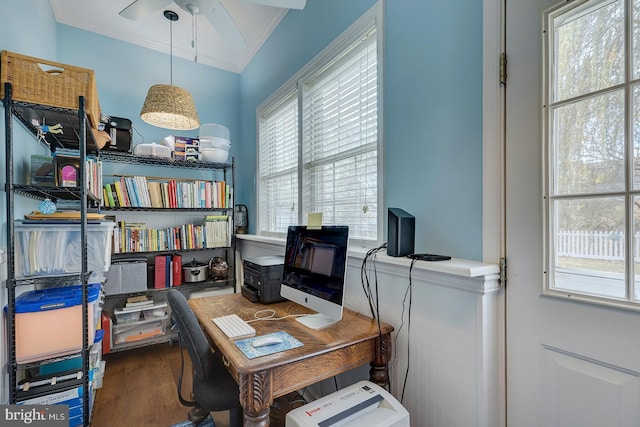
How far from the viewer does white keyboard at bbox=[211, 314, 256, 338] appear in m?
1.29

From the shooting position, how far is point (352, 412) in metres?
1.02

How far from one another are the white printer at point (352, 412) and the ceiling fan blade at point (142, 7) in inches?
94.5

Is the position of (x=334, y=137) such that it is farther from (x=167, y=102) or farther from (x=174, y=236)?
(x=174, y=236)

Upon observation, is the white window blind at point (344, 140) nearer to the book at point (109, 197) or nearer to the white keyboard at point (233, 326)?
the white keyboard at point (233, 326)

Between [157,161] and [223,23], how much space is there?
152 cm

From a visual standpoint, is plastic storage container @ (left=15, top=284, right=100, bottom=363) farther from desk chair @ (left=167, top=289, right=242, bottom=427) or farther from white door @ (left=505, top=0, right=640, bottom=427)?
white door @ (left=505, top=0, right=640, bottom=427)

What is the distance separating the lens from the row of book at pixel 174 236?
8.74ft

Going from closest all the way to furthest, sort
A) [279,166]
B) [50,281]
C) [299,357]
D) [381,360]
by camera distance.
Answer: [299,357]
[381,360]
[50,281]
[279,166]

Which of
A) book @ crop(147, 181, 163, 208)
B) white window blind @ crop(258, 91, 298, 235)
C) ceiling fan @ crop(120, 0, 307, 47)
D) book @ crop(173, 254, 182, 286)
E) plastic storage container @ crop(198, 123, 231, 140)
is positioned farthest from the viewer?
plastic storage container @ crop(198, 123, 231, 140)

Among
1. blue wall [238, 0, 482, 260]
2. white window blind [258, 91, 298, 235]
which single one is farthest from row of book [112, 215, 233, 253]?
blue wall [238, 0, 482, 260]

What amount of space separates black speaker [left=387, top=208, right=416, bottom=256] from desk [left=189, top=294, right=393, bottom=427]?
1.19 ft

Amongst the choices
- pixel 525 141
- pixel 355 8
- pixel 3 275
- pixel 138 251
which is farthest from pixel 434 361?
pixel 138 251

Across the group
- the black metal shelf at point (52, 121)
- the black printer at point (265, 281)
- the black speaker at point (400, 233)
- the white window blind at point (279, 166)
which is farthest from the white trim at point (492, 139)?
the black metal shelf at point (52, 121)

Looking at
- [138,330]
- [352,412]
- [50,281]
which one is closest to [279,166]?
[50,281]
